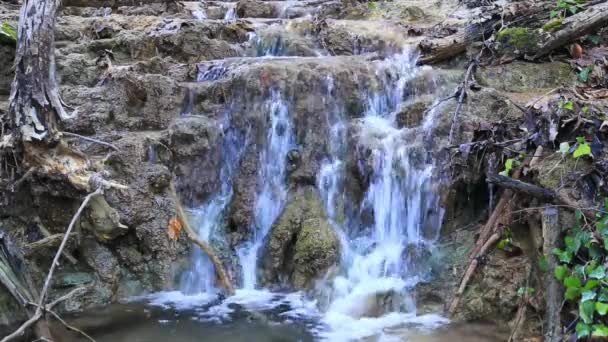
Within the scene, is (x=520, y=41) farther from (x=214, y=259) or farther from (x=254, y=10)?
(x=254, y=10)

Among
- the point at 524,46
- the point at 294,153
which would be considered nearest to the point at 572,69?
the point at 524,46

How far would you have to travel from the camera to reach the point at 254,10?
10.4 m

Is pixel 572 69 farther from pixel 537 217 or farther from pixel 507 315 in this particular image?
pixel 507 315

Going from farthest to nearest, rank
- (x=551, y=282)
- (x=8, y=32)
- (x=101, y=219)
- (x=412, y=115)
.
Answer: (x=8, y=32) → (x=412, y=115) → (x=101, y=219) → (x=551, y=282)

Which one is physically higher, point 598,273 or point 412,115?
point 412,115

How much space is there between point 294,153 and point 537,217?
265cm

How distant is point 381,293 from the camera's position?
501cm

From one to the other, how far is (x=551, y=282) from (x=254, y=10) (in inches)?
314

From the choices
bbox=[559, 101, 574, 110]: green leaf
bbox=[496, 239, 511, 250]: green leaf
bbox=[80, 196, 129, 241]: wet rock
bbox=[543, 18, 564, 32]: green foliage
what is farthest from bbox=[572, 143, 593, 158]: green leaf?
bbox=[80, 196, 129, 241]: wet rock

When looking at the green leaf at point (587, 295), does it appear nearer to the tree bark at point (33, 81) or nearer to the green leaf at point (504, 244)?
the green leaf at point (504, 244)

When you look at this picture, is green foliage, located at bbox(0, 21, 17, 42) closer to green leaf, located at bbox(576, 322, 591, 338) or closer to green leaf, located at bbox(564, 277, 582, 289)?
green leaf, located at bbox(564, 277, 582, 289)

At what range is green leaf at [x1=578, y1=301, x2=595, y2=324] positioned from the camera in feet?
11.2

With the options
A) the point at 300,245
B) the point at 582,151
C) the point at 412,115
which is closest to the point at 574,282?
the point at 582,151

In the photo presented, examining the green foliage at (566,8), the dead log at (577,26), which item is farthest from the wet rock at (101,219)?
the green foliage at (566,8)
